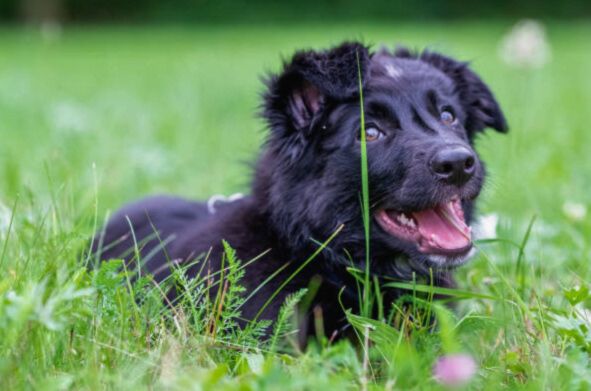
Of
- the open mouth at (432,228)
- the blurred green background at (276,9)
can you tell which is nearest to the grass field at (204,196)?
the open mouth at (432,228)

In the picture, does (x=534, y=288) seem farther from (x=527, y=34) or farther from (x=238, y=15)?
(x=238, y=15)

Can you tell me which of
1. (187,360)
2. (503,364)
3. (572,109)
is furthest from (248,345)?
(572,109)

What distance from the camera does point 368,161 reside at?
339 centimetres

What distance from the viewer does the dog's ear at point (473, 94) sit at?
400 cm

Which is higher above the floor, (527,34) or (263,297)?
(527,34)

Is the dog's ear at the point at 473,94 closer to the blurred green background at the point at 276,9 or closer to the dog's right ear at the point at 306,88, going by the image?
the dog's right ear at the point at 306,88

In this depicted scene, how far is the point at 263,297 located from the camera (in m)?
3.18

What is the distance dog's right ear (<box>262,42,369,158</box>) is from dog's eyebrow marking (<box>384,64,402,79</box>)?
17cm

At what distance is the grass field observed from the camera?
2348 mm

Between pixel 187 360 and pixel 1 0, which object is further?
pixel 1 0

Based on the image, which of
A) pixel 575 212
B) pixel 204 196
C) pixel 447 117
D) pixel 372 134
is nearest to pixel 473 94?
pixel 447 117

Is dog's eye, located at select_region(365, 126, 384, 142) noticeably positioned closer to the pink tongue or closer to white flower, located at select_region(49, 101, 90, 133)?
the pink tongue

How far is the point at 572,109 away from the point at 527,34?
370 cm

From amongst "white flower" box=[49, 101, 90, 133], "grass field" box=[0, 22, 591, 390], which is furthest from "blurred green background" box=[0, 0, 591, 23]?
"white flower" box=[49, 101, 90, 133]
